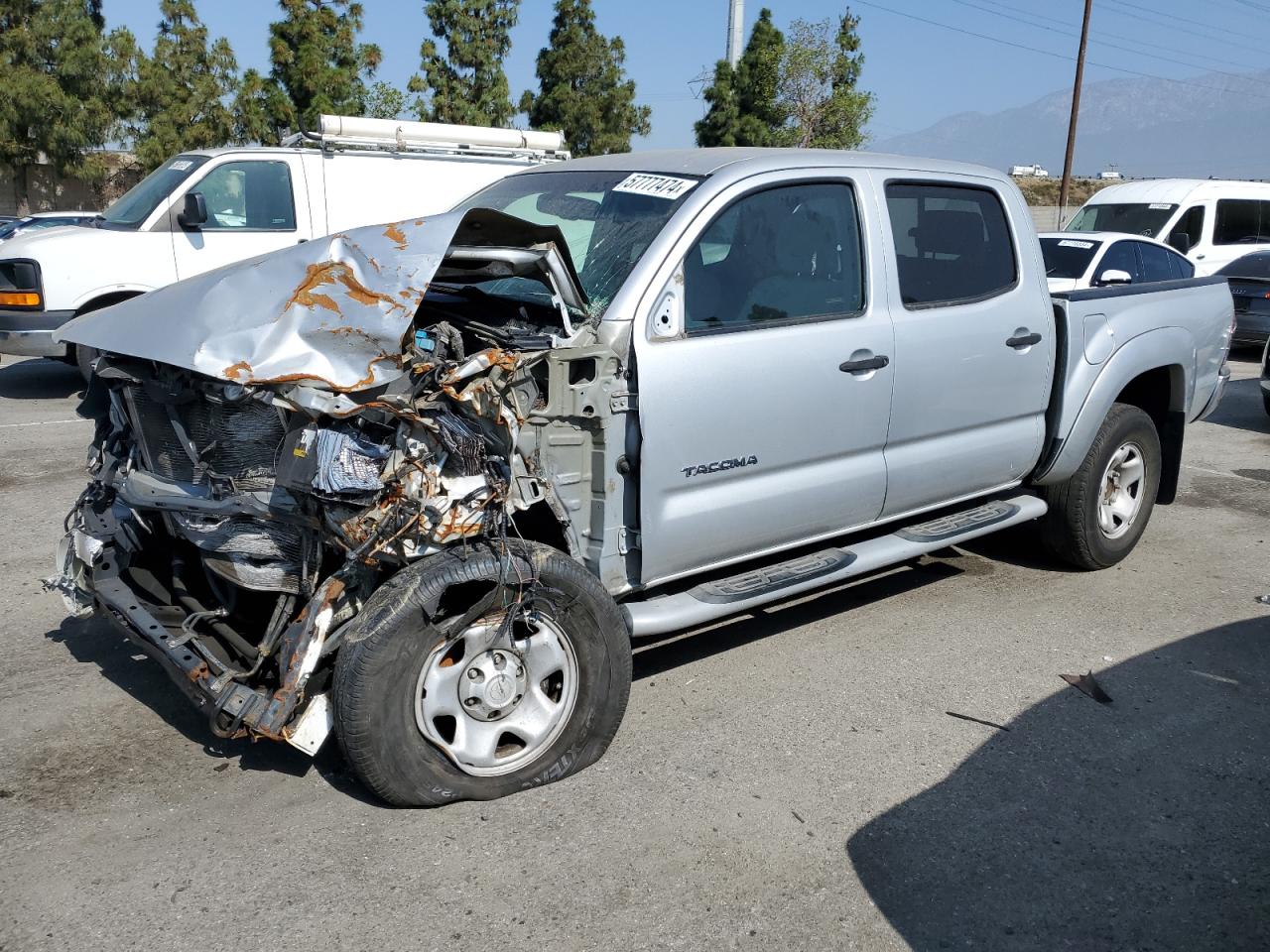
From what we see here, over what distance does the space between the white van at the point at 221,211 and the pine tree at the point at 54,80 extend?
21.4 metres

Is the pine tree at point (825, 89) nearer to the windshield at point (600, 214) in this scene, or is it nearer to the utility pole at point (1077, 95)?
the utility pole at point (1077, 95)

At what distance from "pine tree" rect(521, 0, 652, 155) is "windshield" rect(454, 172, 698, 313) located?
79.0ft

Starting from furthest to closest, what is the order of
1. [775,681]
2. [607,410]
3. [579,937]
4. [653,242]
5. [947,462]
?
[947,462] → [775,681] → [653,242] → [607,410] → [579,937]

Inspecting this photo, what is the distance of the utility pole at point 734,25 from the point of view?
1059 inches

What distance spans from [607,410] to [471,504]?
0.58 m

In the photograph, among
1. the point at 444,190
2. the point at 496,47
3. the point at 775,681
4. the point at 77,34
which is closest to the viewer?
the point at 775,681

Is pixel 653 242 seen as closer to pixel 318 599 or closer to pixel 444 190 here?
pixel 318 599

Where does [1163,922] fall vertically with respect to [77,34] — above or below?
below

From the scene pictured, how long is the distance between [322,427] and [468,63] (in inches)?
973

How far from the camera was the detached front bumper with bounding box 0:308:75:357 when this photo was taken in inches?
385

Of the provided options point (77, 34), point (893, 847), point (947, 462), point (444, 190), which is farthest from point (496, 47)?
point (893, 847)

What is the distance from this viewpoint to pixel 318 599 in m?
3.31

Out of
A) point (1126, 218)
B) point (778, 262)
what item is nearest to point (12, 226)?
point (1126, 218)

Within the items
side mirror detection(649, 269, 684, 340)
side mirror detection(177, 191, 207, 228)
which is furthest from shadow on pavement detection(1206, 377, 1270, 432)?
side mirror detection(177, 191, 207, 228)
